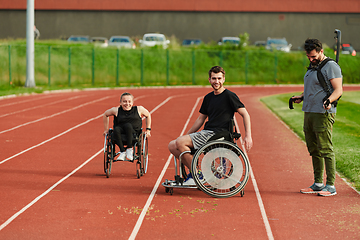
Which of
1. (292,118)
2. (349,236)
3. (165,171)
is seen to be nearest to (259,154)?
(165,171)

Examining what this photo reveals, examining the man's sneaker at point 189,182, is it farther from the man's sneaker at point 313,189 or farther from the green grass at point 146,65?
the green grass at point 146,65

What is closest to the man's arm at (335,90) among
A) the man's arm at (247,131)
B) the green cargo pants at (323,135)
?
the green cargo pants at (323,135)

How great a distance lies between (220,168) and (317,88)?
1647mm

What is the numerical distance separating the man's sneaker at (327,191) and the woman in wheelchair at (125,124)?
9.13ft

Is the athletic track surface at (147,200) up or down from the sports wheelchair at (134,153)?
down

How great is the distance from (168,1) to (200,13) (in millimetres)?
3167

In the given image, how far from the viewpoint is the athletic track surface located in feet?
18.4

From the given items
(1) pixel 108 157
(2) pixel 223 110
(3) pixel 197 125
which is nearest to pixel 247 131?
(2) pixel 223 110

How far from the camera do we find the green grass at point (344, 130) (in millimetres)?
8856

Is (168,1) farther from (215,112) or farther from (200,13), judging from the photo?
(215,112)

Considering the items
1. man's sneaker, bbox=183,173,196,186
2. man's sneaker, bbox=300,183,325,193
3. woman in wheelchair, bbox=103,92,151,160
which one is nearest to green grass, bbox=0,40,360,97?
woman in wheelchair, bbox=103,92,151,160

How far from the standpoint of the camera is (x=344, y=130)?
13711 millimetres

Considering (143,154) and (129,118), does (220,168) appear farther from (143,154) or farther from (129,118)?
(129,118)

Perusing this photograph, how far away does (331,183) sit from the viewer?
709 centimetres
